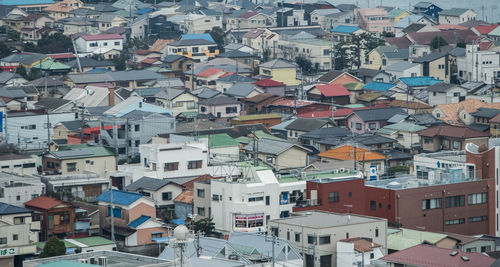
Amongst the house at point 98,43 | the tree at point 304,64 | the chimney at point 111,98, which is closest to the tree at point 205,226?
the chimney at point 111,98

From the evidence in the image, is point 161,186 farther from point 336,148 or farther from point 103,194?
point 336,148

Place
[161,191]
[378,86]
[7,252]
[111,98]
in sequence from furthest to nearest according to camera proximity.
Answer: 1. [378,86]
2. [111,98]
3. [161,191]
4. [7,252]

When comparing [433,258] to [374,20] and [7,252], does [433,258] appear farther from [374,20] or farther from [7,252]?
[374,20]

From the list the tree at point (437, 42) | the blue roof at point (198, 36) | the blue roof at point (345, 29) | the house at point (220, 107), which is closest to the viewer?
the house at point (220, 107)

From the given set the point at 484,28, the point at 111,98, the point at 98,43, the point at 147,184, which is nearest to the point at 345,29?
the point at 484,28

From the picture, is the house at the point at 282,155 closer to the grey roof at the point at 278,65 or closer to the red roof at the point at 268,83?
the red roof at the point at 268,83

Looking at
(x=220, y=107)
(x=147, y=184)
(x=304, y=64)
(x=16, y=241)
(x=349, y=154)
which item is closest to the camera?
(x=16, y=241)

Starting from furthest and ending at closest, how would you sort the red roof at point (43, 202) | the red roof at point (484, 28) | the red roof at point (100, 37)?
the red roof at point (100, 37) → the red roof at point (484, 28) → the red roof at point (43, 202)
